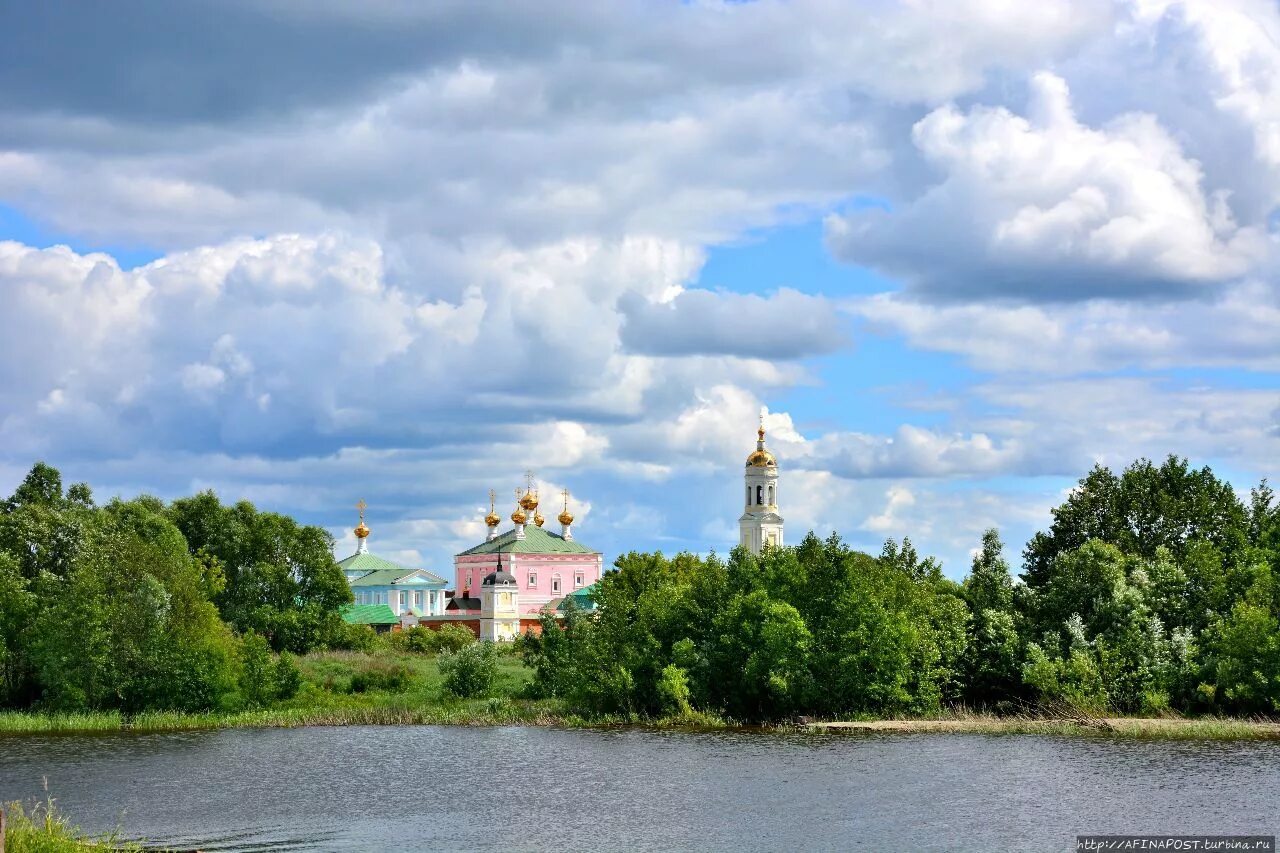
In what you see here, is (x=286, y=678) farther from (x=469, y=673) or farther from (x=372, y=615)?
(x=372, y=615)

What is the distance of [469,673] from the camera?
93562 mm

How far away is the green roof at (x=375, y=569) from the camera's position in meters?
184

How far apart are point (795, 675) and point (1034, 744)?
51.0 ft

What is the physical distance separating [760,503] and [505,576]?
29629 mm

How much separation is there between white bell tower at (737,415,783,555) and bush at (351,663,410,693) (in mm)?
70223

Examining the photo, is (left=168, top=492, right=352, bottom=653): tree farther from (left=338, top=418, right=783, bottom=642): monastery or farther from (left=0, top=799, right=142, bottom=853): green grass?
(left=0, top=799, right=142, bottom=853): green grass

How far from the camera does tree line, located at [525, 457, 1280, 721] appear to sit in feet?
247

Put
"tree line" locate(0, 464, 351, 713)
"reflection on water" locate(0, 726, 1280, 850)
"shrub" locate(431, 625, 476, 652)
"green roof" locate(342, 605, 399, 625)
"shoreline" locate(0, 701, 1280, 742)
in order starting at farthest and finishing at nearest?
"green roof" locate(342, 605, 399, 625), "shrub" locate(431, 625, 476, 652), "tree line" locate(0, 464, 351, 713), "shoreline" locate(0, 701, 1280, 742), "reflection on water" locate(0, 726, 1280, 850)

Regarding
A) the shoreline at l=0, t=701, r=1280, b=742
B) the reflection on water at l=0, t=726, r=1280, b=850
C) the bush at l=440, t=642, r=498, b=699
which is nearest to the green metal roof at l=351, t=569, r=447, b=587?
the bush at l=440, t=642, r=498, b=699

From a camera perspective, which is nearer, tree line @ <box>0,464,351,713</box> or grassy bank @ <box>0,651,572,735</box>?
grassy bank @ <box>0,651,572,735</box>

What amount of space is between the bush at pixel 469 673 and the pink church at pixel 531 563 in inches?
3150

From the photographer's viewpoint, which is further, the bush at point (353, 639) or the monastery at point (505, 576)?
the monastery at point (505, 576)

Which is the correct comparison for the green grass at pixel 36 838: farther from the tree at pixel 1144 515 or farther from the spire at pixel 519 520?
the spire at pixel 519 520

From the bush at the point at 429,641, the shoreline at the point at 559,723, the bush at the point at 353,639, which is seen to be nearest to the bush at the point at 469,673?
the shoreline at the point at 559,723
